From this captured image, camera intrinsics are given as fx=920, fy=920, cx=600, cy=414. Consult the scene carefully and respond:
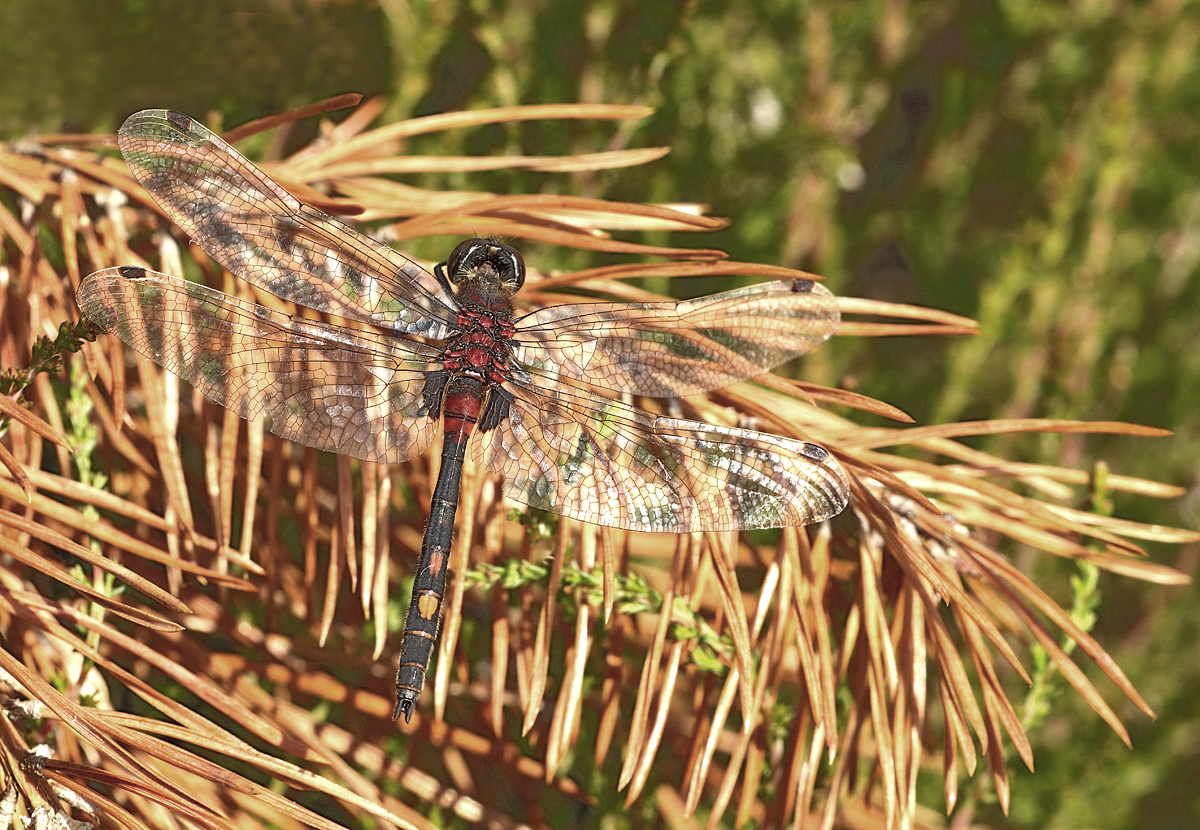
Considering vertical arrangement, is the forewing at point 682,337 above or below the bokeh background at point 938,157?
below

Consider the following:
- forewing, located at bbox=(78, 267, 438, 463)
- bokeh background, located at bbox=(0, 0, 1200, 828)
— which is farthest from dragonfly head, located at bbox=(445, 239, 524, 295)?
bokeh background, located at bbox=(0, 0, 1200, 828)

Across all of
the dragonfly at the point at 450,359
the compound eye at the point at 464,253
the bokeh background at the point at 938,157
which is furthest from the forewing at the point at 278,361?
the bokeh background at the point at 938,157

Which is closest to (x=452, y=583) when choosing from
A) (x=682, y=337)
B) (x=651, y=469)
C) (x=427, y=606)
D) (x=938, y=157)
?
(x=427, y=606)

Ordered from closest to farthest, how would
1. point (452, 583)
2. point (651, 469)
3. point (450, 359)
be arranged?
point (452, 583) → point (651, 469) → point (450, 359)

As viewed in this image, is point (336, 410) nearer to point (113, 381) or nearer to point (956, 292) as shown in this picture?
point (113, 381)

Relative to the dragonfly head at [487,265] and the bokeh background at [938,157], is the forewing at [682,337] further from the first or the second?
the bokeh background at [938,157]

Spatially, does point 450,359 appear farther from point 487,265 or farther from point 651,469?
point 651,469
